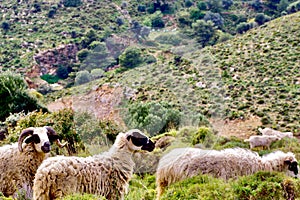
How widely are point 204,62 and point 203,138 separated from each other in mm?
22262

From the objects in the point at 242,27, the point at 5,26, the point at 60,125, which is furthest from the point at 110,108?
the point at 242,27

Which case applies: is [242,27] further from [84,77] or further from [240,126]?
[84,77]

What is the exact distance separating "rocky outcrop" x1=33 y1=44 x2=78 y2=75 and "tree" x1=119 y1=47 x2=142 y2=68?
21.1m

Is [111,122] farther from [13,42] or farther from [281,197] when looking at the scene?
[13,42]

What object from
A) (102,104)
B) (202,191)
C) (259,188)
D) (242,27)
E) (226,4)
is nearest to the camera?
(202,191)

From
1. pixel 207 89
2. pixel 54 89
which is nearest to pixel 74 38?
pixel 54 89

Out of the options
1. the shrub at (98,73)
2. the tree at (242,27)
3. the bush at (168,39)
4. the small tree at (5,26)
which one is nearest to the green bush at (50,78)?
the small tree at (5,26)

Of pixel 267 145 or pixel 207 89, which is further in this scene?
pixel 207 89

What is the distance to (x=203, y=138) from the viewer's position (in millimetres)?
14266

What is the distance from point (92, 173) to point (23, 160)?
1.50 meters

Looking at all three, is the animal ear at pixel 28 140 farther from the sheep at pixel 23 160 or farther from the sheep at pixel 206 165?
the sheep at pixel 206 165

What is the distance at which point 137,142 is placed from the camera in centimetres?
654

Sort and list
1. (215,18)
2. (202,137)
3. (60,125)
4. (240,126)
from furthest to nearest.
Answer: (215,18) → (240,126) → (202,137) → (60,125)

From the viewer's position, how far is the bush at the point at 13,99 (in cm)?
1653
